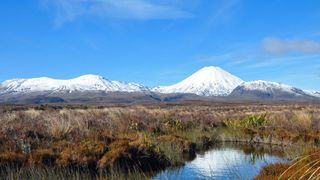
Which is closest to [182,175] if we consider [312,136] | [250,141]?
[312,136]

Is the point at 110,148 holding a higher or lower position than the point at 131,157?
higher

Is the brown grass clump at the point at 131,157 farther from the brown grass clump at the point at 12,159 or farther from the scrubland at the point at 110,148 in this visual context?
the brown grass clump at the point at 12,159

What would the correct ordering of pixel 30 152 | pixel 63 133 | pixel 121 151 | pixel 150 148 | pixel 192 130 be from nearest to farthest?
1. pixel 30 152
2. pixel 121 151
3. pixel 150 148
4. pixel 63 133
5. pixel 192 130

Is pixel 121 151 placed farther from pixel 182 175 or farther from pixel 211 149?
pixel 211 149

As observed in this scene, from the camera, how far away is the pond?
1317 cm

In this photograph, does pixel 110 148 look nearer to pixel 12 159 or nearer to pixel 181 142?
pixel 12 159

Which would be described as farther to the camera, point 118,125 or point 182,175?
point 118,125

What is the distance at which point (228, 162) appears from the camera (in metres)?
15.4

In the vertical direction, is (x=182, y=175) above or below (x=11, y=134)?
below

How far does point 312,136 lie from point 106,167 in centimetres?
1013

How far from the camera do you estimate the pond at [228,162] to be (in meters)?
13.2

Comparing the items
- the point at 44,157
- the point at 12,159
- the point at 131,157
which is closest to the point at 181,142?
the point at 131,157

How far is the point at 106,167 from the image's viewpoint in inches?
531

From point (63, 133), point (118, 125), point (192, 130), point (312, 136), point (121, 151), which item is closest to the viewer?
point (121, 151)
